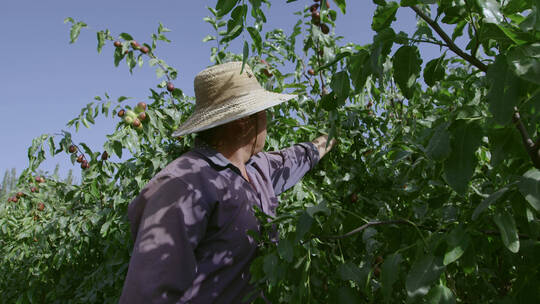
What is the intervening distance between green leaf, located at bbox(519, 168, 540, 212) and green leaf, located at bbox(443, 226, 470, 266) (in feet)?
0.41

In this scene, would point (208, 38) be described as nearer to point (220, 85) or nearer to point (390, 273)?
point (220, 85)

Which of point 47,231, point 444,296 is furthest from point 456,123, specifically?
point 47,231

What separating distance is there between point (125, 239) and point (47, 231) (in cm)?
112

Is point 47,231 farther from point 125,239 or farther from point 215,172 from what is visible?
point 215,172

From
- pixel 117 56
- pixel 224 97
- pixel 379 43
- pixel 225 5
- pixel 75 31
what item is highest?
pixel 75 31

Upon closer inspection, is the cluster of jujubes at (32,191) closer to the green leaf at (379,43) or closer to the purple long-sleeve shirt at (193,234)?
the purple long-sleeve shirt at (193,234)

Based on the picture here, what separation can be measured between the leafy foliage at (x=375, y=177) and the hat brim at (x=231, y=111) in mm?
262

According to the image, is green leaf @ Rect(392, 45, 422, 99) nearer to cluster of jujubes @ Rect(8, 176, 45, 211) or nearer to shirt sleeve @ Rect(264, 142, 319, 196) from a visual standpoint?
shirt sleeve @ Rect(264, 142, 319, 196)

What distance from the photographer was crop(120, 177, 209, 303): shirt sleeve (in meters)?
1.34

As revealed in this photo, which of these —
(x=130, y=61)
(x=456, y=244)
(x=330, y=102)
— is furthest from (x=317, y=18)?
(x=456, y=244)

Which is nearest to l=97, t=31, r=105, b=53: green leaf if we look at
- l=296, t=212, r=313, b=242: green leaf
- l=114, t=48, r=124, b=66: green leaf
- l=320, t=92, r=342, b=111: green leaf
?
l=114, t=48, r=124, b=66: green leaf

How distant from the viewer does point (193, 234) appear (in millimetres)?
1446

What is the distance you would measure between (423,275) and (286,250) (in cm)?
27

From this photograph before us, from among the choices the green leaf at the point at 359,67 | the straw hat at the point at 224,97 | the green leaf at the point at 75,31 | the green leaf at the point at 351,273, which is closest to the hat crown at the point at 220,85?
Result: the straw hat at the point at 224,97
